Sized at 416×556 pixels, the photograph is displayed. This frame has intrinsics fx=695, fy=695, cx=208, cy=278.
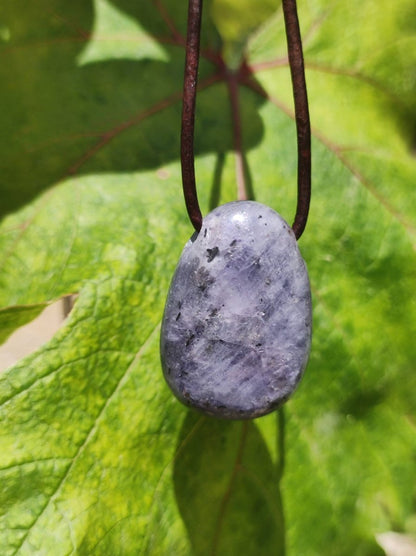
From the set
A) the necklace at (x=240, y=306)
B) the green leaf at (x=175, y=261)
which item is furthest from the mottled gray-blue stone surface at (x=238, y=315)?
the green leaf at (x=175, y=261)

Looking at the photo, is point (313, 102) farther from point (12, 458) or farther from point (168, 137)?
point (12, 458)

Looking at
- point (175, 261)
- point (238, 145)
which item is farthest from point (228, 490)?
point (238, 145)

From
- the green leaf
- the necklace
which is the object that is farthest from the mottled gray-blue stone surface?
the green leaf

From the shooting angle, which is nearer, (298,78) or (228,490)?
(298,78)

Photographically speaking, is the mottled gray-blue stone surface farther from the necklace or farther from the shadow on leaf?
the shadow on leaf

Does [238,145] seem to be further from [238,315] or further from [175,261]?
[238,315]

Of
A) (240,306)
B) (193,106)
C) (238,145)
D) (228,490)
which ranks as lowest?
(228,490)

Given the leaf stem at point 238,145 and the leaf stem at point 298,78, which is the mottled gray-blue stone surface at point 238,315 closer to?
the leaf stem at point 298,78
